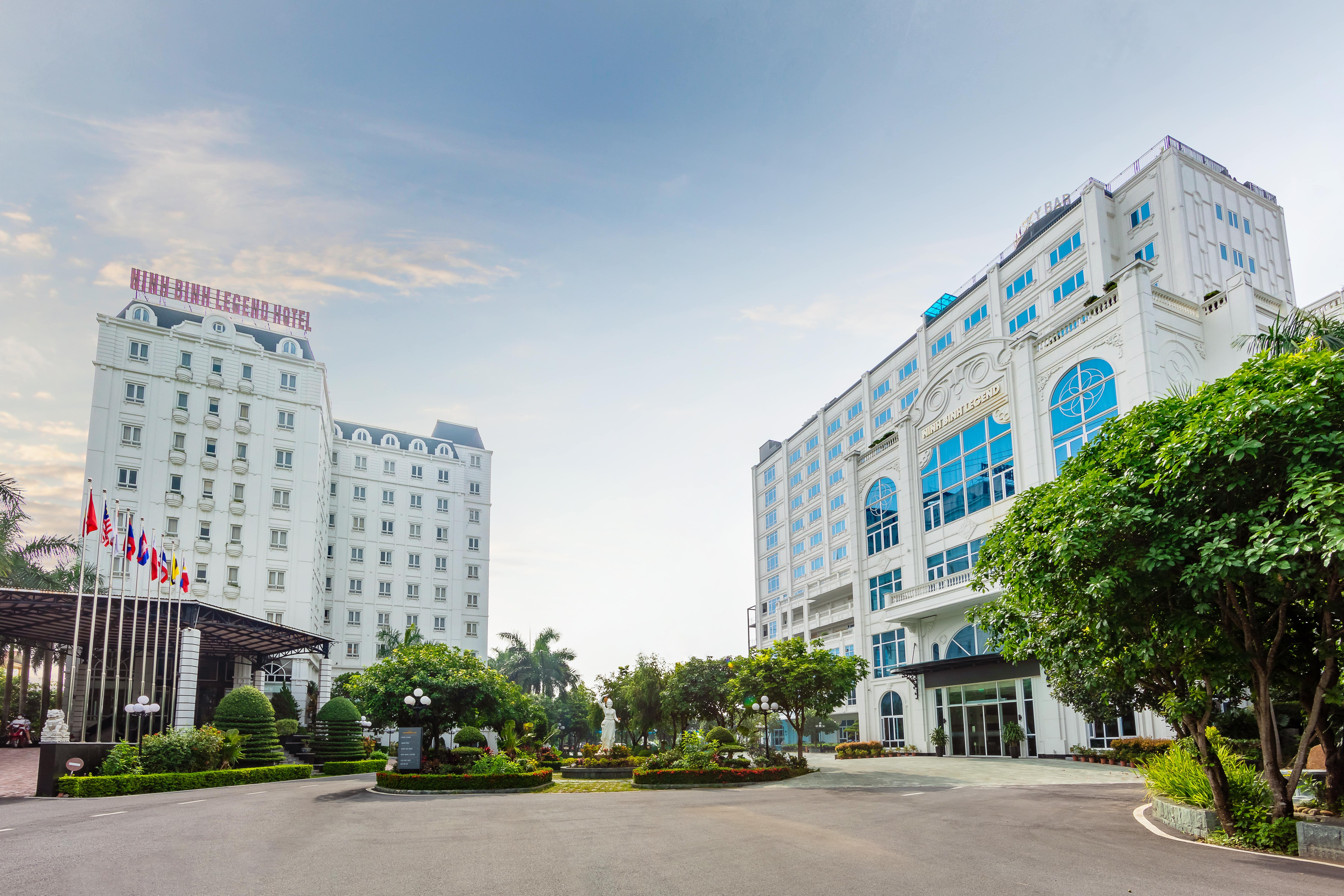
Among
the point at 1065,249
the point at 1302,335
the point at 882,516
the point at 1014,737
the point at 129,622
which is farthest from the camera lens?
the point at 882,516

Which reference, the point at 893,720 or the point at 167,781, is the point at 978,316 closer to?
the point at 893,720

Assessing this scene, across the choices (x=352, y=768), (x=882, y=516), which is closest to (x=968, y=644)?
(x=882, y=516)

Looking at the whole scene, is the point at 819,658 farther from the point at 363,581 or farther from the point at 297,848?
the point at 363,581

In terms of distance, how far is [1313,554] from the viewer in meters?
11.2

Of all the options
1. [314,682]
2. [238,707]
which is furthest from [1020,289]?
[314,682]

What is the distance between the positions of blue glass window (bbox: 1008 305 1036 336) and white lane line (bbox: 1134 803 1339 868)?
35754 mm

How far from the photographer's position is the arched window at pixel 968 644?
4125cm

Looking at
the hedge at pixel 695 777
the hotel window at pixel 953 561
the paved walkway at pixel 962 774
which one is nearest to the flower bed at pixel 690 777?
the hedge at pixel 695 777

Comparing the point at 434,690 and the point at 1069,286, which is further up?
the point at 1069,286

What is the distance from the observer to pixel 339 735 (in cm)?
4159

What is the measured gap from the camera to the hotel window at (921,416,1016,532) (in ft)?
137

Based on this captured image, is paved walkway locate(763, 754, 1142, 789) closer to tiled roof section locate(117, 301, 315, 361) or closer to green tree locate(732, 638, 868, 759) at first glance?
green tree locate(732, 638, 868, 759)

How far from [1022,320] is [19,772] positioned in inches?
2005

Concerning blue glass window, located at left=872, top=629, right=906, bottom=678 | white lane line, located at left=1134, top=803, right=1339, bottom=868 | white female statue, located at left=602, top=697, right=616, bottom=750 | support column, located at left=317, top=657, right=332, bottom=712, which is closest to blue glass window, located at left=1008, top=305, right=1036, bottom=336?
blue glass window, located at left=872, top=629, right=906, bottom=678
